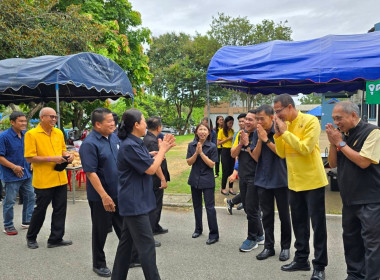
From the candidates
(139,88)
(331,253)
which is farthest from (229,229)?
(139,88)

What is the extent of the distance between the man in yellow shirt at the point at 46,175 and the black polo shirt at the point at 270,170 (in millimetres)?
2636

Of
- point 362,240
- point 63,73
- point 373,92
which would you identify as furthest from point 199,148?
point 373,92

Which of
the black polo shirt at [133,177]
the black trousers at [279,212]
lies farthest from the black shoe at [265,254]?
the black polo shirt at [133,177]

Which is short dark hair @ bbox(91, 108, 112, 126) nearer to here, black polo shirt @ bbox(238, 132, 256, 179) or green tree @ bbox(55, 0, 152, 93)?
black polo shirt @ bbox(238, 132, 256, 179)

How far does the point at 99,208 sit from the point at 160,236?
1.55 metres

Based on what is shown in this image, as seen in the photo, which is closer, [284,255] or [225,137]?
[284,255]

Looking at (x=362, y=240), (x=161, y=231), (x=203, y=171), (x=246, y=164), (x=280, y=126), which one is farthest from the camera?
(x=161, y=231)

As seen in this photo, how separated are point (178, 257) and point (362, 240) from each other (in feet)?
7.15

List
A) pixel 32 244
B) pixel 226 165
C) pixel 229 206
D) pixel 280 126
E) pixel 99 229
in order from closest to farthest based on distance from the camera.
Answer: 1. pixel 280 126
2. pixel 99 229
3. pixel 32 244
4. pixel 229 206
5. pixel 226 165

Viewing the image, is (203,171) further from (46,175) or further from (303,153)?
(46,175)

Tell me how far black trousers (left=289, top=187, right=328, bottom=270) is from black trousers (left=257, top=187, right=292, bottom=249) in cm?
23

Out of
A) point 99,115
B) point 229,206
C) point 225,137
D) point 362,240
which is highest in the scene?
point 99,115

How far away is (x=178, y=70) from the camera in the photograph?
29.9 meters

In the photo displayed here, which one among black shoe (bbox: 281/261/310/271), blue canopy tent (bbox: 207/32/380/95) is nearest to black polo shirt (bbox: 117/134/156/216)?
black shoe (bbox: 281/261/310/271)
